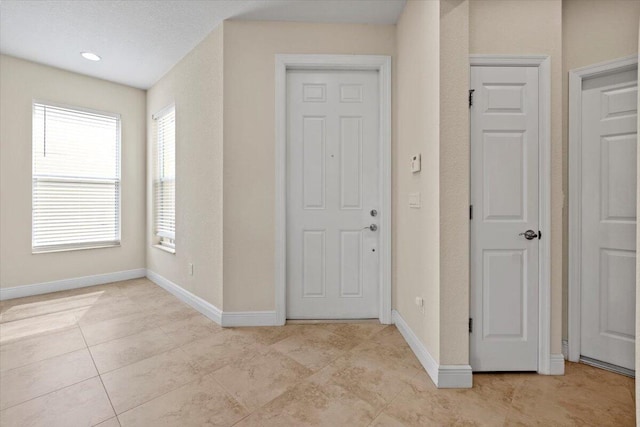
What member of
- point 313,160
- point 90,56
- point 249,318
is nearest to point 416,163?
point 313,160

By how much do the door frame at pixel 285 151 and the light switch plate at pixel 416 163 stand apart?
1.31 ft

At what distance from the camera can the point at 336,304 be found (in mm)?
2604

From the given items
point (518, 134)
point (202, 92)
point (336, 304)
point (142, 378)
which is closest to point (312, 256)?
point (336, 304)

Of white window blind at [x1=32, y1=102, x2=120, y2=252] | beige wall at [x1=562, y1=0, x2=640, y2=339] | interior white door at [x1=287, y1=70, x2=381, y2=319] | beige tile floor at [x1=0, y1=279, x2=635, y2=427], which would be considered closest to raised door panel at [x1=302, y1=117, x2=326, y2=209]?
interior white door at [x1=287, y1=70, x2=381, y2=319]

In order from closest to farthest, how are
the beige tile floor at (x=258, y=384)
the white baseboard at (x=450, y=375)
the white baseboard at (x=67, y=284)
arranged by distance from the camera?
the beige tile floor at (x=258, y=384) → the white baseboard at (x=450, y=375) → the white baseboard at (x=67, y=284)

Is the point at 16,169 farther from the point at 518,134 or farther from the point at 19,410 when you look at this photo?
the point at 518,134

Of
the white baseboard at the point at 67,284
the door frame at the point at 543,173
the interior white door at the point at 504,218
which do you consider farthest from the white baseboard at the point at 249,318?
the white baseboard at the point at 67,284

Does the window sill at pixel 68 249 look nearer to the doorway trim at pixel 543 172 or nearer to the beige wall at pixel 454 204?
the beige wall at pixel 454 204

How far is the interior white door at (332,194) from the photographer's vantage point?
256 cm

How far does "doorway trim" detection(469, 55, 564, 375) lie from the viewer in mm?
1766

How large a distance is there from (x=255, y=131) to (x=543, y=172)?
7.08ft

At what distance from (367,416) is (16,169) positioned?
4.34 metres

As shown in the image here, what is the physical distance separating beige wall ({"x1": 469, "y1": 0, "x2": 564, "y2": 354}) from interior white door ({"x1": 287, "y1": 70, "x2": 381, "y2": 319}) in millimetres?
936

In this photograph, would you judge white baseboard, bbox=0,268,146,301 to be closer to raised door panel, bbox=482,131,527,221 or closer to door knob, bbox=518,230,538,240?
raised door panel, bbox=482,131,527,221
